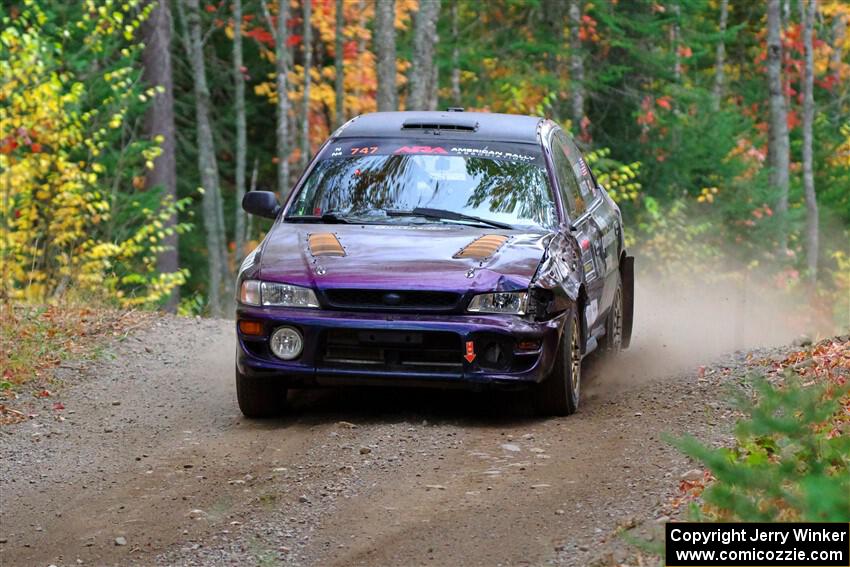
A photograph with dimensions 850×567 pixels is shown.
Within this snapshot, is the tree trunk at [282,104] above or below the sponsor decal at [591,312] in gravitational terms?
below

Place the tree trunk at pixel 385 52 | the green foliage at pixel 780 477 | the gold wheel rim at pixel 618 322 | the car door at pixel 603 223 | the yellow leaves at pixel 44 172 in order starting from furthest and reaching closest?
the tree trunk at pixel 385 52 < the yellow leaves at pixel 44 172 < the gold wheel rim at pixel 618 322 < the car door at pixel 603 223 < the green foliage at pixel 780 477

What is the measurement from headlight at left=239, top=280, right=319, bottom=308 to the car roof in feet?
6.16

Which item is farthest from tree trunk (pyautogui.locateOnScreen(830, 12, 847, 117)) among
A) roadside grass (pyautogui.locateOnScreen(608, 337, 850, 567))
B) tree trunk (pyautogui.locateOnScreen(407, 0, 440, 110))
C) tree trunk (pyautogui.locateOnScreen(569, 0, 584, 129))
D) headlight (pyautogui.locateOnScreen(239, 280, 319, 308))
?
roadside grass (pyautogui.locateOnScreen(608, 337, 850, 567))

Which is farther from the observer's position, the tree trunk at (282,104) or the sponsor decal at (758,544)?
the tree trunk at (282,104)

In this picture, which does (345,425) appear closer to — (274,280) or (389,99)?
(274,280)

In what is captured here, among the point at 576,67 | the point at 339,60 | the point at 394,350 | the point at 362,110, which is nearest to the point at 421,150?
the point at 394,350

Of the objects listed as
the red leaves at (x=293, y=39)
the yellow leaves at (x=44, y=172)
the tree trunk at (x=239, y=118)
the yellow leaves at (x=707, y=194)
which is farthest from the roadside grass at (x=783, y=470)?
the red leaves at (x=293, y=39)

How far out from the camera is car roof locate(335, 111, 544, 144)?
32.3 feet

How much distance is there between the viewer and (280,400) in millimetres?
8930

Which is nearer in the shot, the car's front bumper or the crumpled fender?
the car's front bumper

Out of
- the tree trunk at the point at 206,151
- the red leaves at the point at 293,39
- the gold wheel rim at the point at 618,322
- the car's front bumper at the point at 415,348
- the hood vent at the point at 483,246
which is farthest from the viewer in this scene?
the red leaves at the point at 293,39

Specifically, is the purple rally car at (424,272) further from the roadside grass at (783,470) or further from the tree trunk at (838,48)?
the tree trunk at (838,48)

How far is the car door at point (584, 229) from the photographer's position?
941cm

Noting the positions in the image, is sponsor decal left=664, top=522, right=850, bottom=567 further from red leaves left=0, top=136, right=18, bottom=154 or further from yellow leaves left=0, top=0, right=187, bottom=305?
red leaves left=0, top=136, right=18, bottom=154
